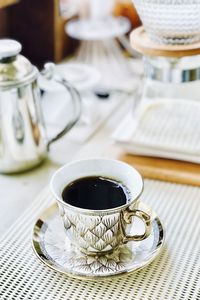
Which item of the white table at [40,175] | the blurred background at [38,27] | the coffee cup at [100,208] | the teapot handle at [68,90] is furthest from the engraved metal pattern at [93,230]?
the blurred background at [38,27]

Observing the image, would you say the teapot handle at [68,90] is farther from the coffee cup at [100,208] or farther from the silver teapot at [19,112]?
the coffee cup at [100,208]

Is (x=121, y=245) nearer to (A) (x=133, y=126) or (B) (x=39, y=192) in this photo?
(B) (x=39, y=192)

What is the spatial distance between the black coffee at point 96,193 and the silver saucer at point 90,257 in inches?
1.7

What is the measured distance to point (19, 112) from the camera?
2.31ft

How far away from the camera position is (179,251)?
1.92ft

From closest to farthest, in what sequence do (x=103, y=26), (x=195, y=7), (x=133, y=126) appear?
(x=195, y=7)
(x=133, y=126)
(x=103, y=26)

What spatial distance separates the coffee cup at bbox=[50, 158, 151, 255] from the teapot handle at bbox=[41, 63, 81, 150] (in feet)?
0.54

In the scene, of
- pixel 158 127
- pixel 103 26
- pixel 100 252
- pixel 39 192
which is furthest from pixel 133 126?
pixel 103 26

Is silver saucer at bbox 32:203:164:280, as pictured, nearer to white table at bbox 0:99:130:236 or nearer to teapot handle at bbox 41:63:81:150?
white table at bbox 0:99:130:236

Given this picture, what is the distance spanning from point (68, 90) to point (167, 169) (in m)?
0.18

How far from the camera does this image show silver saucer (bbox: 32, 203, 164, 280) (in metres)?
0.53

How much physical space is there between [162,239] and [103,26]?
0.69m

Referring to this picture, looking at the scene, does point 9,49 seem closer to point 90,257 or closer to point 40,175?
point 40,175

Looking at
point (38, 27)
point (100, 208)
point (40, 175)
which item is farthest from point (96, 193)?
point (38, 27)
